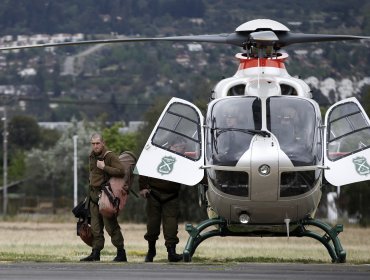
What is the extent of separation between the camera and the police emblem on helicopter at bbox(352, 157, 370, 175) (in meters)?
21.5

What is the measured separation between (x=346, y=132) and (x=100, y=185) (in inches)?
147

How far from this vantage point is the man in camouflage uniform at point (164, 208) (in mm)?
21750

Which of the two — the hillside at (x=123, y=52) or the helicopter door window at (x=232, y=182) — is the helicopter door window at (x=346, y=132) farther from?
the hillside at (x=123, y=52)

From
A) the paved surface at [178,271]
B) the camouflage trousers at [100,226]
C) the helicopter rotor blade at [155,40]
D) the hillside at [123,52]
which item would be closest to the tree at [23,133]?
the hillside at [123,52]

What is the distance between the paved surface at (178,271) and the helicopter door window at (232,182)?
1.06m

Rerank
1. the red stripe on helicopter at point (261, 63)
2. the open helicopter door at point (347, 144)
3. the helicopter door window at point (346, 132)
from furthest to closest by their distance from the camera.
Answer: the red stripe on helicopter at point (261, 63) < the helicopter door window at point (346, 132) < the open helicopter door at point (347, 144)

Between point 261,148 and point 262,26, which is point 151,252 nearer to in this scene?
point 261,148

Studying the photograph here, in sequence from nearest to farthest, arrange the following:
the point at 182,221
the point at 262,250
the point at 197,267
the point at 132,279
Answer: the point at 132,279 → the point at 197,267 → the point at 262,250 → the point at 182,221

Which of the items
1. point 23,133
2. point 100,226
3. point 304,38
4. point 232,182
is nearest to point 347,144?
point 304,38

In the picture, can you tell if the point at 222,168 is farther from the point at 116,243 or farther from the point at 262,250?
the point at 262,250

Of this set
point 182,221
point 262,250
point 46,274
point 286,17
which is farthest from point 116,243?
point 286,17

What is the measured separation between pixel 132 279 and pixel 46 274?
1.30m

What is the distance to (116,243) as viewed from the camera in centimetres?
2148

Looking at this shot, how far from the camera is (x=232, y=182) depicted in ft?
67.8
